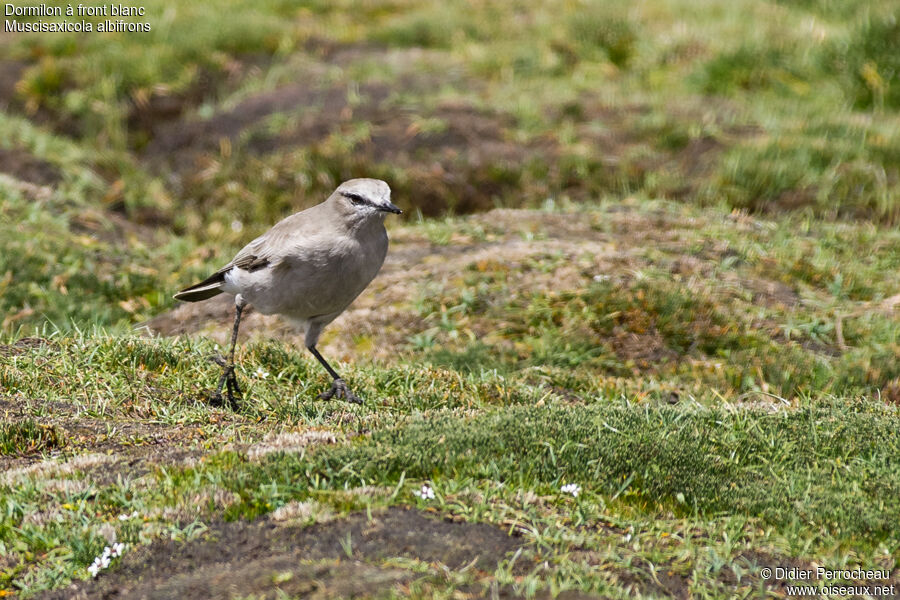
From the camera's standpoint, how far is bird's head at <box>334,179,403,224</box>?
6156 millimetres

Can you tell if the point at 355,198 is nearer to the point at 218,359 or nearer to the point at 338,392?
the point at 338,392

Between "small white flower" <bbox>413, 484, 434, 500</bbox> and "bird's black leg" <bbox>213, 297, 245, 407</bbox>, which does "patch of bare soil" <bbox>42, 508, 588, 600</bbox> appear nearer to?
"small white flower" <bbox>413, 484, 434, 500</bbox>

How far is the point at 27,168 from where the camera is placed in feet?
38.2

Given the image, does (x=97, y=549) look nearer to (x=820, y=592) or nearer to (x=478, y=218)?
(x=820, y=592)

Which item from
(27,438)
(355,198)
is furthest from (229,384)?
(355,198)

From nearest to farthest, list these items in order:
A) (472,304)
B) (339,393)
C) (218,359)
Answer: (339,393), (218,359), (472,304)

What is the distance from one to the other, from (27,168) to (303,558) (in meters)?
9.25

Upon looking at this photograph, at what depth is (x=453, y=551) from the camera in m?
3.97

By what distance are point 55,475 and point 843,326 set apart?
20.2ft

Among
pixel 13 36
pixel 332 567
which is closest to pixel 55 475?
pixel 332 567

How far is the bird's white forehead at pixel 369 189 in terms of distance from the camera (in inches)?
245

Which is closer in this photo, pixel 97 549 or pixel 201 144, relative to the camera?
pixel 97 549

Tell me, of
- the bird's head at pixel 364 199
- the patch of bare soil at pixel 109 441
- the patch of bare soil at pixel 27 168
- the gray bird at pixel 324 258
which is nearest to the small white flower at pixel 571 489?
the patch of bare soil at pixel 109 441

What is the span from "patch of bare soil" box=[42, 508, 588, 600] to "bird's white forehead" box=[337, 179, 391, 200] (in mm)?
2463
